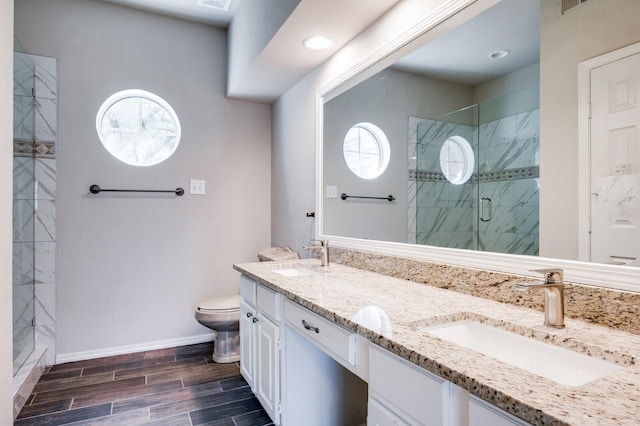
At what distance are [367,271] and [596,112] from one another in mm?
1258

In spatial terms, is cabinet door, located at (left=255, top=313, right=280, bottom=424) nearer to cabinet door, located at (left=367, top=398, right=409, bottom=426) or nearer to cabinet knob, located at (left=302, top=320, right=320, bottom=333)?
cabinet knob, located at (left=302, top=320, right=320, bottom=333)

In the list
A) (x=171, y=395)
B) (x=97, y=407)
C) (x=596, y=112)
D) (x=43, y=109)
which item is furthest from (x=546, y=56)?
(x=43, y=109)

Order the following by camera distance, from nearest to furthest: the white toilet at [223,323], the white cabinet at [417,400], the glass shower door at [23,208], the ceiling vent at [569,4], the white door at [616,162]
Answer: the white cabinet at [417,400], the white door at [616,162], the ceiling vent at [569,4], the glass shower door at [23,208], the white toilet at [223,323]

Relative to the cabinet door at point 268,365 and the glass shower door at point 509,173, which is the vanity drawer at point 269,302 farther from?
the glass shower door at point 509,173

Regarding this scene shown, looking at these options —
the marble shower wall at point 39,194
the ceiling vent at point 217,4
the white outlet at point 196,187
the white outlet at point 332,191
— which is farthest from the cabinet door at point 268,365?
the ceiling vent at point 217,4

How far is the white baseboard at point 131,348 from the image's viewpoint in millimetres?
2668

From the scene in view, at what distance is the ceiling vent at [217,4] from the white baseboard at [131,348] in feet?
8.81

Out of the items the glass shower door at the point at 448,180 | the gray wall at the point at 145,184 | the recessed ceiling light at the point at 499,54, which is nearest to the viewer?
the recessed ceiling light at the point at 499,54

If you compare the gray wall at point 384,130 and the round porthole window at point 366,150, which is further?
the round porthole window at point 366,150

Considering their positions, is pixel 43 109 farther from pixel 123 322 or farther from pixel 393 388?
pixel 393 388

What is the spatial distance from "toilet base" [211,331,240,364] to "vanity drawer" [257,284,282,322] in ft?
3.27

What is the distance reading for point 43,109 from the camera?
101 inches

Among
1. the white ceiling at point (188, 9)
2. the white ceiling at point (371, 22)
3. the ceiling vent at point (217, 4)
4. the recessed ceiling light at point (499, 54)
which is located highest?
the white ceiling at point (188, 9)
